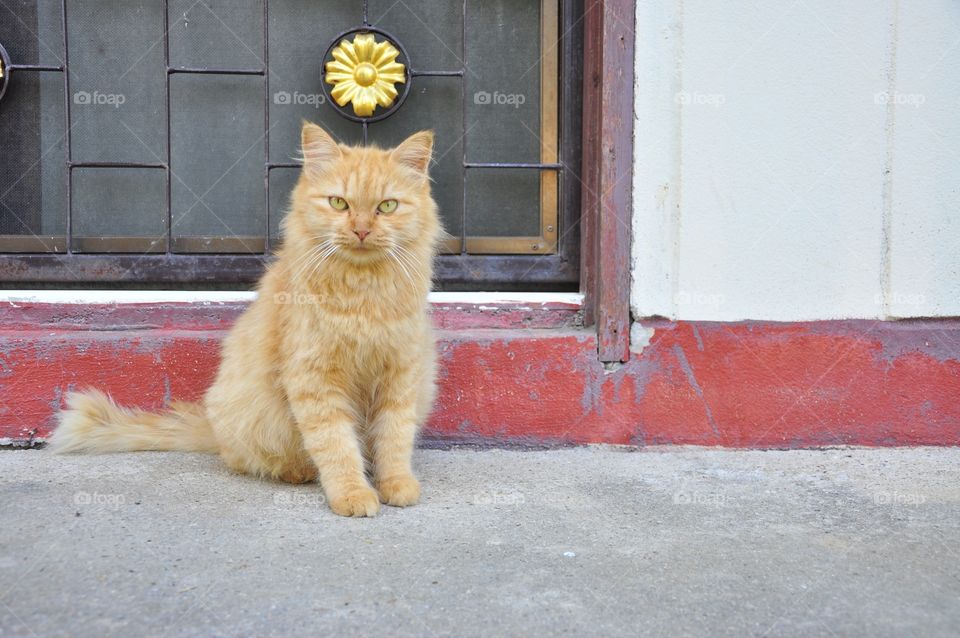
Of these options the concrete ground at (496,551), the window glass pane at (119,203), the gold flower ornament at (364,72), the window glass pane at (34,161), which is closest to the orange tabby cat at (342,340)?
the concrete ground at (496,551)

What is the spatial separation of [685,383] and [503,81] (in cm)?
155

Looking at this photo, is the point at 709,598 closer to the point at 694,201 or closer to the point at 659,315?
the point at 659,315

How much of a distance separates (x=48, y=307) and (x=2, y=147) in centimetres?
78

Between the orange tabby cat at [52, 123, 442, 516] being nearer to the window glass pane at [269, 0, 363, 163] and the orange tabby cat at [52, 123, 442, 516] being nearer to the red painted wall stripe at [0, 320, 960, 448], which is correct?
the red painted wall stripe at [0, 320, 960, 448]

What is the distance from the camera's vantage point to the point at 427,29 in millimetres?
3490

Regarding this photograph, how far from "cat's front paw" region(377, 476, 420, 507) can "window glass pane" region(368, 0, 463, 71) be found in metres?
1.88

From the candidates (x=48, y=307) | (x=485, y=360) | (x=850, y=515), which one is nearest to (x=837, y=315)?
(x=850, y=515)

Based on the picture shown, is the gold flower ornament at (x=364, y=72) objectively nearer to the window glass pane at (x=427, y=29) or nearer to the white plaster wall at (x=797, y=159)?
the window glass pane at (x=427, y=29)

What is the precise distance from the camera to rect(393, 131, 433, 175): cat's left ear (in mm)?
2650

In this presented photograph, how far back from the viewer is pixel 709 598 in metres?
1.83

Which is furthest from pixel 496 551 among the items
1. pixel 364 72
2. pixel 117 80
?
pixel 117 80

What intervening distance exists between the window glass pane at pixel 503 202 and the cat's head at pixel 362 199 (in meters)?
0.86

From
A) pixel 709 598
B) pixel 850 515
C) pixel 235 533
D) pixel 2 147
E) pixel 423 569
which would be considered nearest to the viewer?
pixel 709 598

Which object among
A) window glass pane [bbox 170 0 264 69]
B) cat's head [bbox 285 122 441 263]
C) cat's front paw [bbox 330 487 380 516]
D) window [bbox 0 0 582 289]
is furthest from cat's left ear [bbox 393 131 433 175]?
window glass pane [bbox 170 0 264 69]
